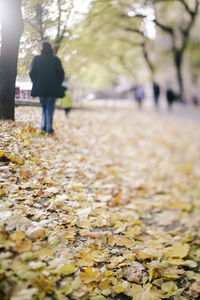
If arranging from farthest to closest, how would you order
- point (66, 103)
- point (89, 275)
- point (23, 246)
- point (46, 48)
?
1. point (66, 103)
2. point (46, 48)
3. point (89, 275)
4. point (23, 246)

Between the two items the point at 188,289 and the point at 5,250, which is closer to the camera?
the point at 5,250

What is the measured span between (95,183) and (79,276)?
2064 mm

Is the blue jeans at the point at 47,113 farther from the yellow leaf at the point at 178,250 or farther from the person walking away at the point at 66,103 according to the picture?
the yellow leaf at the point at 178,250

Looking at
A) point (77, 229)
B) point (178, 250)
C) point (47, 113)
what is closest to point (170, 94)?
point (47, 113)

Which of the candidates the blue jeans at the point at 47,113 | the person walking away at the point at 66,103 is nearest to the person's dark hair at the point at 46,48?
the blue jeans at the point at 47,113

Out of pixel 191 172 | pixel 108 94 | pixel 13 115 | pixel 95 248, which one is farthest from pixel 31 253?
pixel 108 94

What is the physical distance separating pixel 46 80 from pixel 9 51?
0.62 m

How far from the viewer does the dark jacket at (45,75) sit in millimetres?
3070

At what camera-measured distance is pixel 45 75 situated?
317 centimetres

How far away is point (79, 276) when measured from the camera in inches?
82.6

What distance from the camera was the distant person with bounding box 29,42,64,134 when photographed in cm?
307

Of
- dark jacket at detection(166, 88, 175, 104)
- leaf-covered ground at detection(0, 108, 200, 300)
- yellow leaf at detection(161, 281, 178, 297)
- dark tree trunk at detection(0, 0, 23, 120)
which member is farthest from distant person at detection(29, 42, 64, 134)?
dark jacket at detection(166, 88, 175, 104)

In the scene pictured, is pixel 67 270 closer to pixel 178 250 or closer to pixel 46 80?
pixel 178 250

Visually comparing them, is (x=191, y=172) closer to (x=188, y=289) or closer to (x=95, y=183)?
(x=95, y=183)
